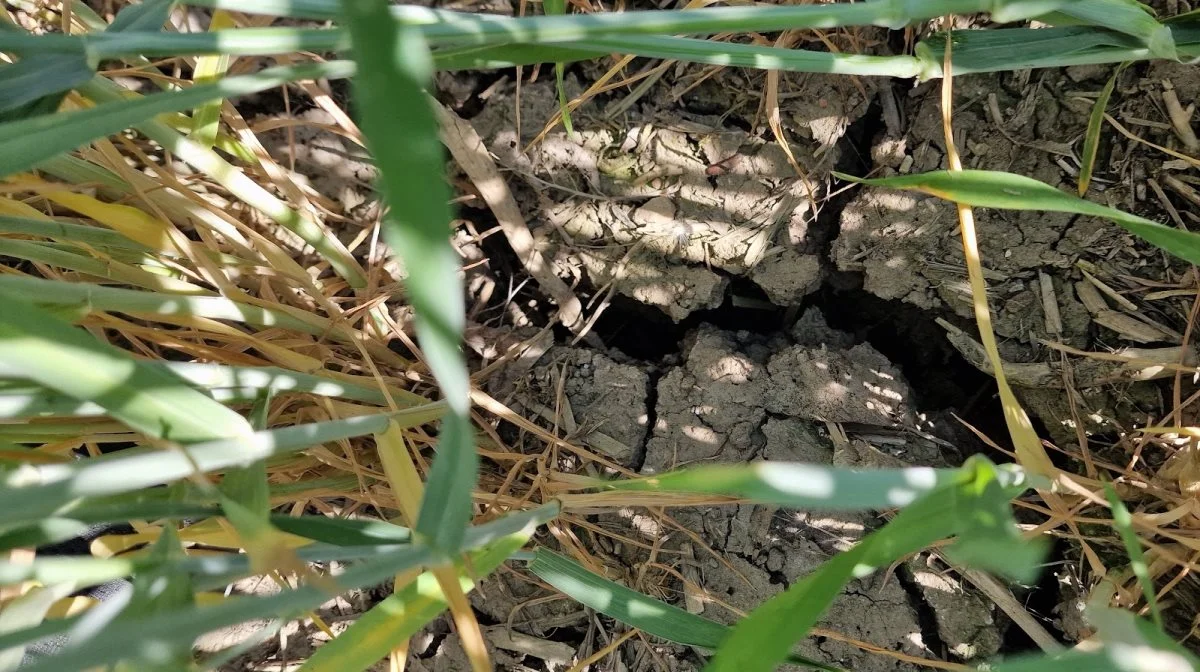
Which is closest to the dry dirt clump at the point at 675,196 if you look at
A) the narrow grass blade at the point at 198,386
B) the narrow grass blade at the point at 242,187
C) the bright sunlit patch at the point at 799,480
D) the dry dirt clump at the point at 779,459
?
the dry dirt clump at the point at 779,459

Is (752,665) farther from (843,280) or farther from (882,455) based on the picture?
(843,280)

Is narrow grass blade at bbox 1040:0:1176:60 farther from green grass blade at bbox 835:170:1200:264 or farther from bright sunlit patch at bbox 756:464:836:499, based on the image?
bright sunlit patch at bbox 756:464:836:499

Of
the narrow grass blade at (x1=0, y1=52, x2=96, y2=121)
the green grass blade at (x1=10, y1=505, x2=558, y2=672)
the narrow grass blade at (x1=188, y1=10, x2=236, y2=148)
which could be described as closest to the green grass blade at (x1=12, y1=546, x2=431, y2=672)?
the green grass blade at (x1=10, y1=505, x2=558, y2=672)

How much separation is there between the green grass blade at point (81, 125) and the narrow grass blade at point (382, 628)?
1.38 ft

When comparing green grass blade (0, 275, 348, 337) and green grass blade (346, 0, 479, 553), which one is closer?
green grass blade (346, 0, 479, 553)

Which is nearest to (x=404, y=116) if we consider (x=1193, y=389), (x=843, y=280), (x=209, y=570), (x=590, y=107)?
(x=209, y=570)

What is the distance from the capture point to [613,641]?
116cm

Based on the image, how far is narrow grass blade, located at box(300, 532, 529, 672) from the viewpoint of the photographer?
660mm

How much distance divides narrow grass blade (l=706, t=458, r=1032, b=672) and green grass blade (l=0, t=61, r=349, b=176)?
0.56m

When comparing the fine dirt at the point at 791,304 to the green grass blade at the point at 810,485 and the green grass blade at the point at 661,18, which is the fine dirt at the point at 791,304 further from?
the green grass blade at the point at 810,485

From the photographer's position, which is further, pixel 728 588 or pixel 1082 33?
pixel 728 588

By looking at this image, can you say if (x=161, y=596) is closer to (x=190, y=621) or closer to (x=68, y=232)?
(x=190, y=621)

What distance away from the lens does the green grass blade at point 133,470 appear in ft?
1.62

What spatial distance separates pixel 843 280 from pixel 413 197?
0.93m
